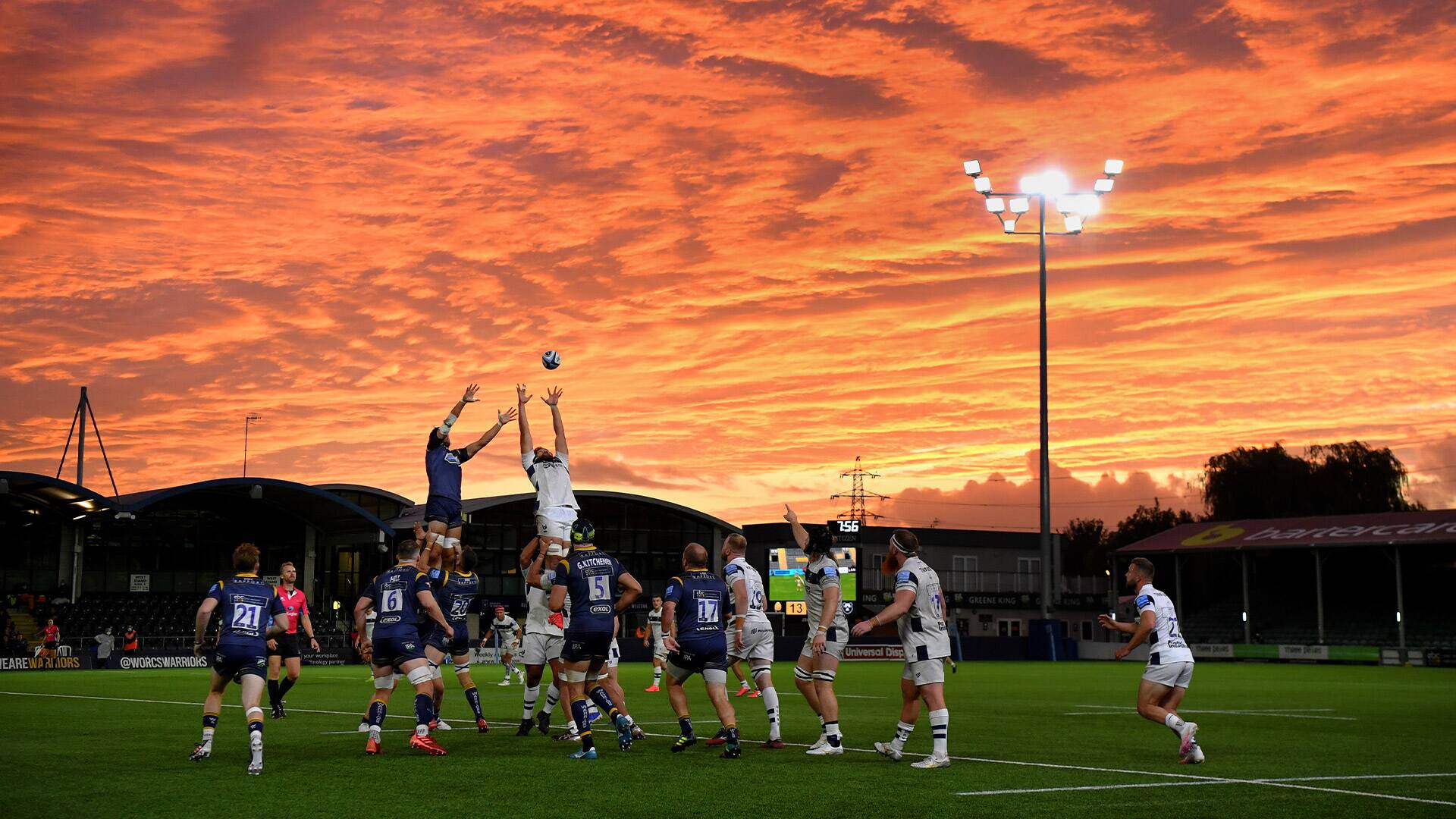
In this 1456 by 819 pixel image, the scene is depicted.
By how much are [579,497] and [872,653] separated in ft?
80.0

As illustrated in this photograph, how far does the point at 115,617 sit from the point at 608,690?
5427 centimetres

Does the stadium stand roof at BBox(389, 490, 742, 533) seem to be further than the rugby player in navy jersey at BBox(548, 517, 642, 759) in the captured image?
Yes

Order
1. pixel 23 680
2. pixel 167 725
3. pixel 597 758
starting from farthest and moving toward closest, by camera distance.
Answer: pixel 23 680
pixel 167 725
pixel 597 758

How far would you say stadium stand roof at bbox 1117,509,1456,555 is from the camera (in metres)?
66.3

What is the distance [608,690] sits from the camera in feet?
53.5

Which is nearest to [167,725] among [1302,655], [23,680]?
[23,680]

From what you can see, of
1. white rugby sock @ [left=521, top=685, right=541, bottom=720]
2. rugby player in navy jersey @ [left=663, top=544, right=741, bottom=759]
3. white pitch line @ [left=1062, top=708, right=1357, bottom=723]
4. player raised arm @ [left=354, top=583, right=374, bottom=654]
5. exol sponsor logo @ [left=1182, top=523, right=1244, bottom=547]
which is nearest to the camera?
rugby player in navy jersey @ [left=663, top=544, right=741, bottom=759]

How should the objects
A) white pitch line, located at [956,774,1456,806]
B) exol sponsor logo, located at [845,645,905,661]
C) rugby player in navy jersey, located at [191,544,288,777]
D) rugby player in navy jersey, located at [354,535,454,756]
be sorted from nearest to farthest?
white pitch line, located at [956,774,1456,806] → rugby player in navy jersey, located at [191,544,288,777] → rugby player in navy jersey, located at [354,535,454,756] → exol sponsor logo, located at [845,645,905,661]

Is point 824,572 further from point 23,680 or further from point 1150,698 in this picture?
point 23,680

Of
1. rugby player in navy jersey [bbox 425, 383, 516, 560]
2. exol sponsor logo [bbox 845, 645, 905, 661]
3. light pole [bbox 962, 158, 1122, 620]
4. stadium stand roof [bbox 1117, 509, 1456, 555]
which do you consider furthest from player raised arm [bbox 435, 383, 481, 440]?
stadium stand roof [bbox 1117, 509, 1456, 555]

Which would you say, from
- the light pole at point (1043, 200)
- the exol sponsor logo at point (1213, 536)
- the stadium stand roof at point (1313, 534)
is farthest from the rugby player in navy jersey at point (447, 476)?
the exol sponsor logo at point (1213, 536)

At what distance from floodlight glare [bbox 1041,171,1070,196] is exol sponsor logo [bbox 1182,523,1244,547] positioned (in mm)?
33135

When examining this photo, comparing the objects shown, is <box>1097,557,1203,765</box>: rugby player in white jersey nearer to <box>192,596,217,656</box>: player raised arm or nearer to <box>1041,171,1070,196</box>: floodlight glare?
<box>192,596,217,656</box>: player raised arm

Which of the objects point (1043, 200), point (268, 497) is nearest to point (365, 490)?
point (268, 497)
